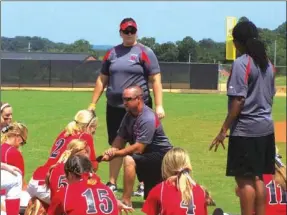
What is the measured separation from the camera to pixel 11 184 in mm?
5961

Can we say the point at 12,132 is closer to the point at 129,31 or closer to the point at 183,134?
the point at 129,31

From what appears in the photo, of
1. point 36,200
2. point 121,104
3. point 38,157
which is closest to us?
point 36,200

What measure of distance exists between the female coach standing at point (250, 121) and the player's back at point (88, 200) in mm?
966

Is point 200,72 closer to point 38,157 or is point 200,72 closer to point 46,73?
point 46,73

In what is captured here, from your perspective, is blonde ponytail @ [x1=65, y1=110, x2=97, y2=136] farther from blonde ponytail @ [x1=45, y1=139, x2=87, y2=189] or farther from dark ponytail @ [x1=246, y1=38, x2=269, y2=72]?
dark ponytail @ [x1=246, y1=38, x2=269, y2=72]

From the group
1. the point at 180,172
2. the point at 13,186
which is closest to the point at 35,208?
the point at 13,186

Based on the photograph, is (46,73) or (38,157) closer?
(38,157)

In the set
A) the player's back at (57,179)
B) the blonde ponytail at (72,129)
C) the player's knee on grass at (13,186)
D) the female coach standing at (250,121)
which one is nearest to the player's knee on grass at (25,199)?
the blonde ponytail at (72,129)

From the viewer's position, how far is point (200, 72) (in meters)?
41.2

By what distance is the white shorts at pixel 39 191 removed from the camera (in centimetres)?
638

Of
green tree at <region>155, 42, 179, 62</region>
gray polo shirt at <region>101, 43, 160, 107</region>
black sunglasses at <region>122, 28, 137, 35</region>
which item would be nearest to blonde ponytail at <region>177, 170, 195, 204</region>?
gray polo shirt at <region>101, 43, 160, 107</region>

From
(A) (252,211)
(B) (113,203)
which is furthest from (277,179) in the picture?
(B) (113,203)

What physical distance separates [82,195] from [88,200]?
0.21ft

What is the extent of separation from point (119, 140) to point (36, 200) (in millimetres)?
1068
